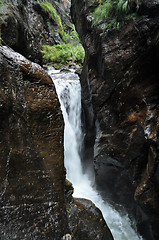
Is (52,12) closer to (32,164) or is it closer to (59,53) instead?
(59,53)

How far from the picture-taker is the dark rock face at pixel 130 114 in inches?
121

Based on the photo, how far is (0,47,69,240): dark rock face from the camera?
67.7 inches

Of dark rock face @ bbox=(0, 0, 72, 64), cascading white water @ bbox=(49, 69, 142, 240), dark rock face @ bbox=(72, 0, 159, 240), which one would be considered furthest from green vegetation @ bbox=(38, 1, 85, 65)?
dark rock face @ bbox=(72, 0, 159, 240)

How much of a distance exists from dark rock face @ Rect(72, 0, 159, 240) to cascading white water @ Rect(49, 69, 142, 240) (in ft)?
1.11

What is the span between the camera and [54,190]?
6.54 ft

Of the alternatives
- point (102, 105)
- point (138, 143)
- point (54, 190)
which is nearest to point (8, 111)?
point (54, 190)

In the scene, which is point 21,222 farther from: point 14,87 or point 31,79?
point 31,79

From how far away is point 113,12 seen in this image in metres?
4.22

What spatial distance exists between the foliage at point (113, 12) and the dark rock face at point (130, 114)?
0.22 metres

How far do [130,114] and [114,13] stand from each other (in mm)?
2872

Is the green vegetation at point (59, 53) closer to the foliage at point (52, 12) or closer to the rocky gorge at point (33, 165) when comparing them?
the foliage at point (52, 12)

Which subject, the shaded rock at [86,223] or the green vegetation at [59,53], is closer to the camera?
the shaded rock at [86,223]

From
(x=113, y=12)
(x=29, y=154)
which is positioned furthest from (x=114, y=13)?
(x=29, y=154)

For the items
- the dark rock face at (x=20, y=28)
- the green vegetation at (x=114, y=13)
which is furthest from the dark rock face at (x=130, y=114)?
the dark rock face at (x=20, y=28)
